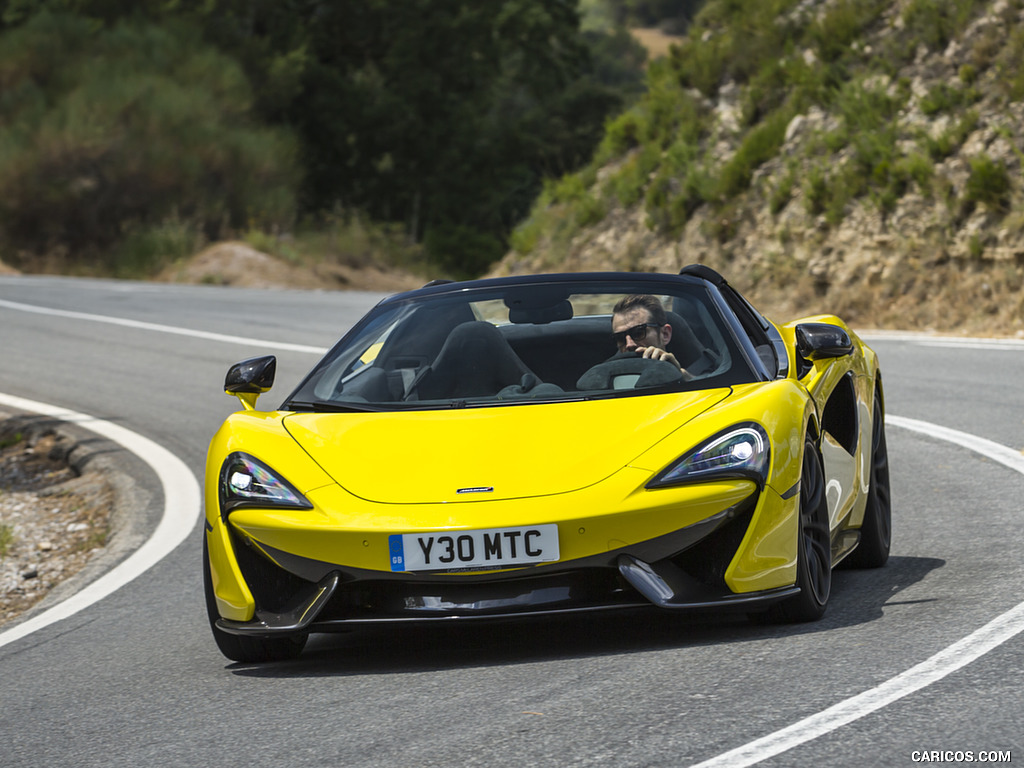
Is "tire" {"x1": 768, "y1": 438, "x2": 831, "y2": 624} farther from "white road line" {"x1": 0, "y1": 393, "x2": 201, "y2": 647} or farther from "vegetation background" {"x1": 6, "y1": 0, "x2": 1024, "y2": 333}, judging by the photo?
"vegetation background" {"x1": 6, "y1": 0, "x2": 1024, "y2": 333}

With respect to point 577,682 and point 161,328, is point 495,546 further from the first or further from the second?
point 161,328

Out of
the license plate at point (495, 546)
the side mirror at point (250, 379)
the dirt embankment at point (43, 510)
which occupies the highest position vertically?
the side mirror at point (250, 379)

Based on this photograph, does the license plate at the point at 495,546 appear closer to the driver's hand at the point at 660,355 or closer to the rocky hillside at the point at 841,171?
the driver's hand at the point at 660,355

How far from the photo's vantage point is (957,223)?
1803 centimetres

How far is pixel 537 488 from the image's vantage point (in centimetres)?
443

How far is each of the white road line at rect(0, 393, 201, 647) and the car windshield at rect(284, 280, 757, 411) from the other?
1.60 m

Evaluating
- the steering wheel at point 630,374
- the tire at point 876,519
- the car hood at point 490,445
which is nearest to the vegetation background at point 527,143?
the tire at point 876,519

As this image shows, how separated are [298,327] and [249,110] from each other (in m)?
26.5

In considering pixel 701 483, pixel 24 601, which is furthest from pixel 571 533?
pixel 24 601

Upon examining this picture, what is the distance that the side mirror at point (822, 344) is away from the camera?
5.45 metres

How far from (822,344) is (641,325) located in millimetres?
677

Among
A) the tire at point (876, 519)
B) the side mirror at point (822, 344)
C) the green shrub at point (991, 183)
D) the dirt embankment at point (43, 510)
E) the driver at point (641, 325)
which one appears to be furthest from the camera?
the green shrub at point (991, 183)

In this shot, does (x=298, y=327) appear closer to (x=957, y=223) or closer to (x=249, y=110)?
(x=957, y=223)

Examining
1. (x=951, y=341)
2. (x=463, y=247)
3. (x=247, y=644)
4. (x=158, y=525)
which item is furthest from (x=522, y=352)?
(x=463, y=247)
